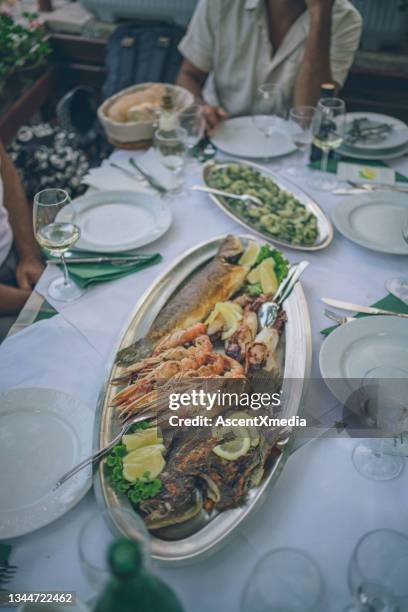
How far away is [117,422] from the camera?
3.68 ft

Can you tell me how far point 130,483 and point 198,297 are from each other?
0.56 metres

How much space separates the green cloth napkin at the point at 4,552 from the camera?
3.08ft

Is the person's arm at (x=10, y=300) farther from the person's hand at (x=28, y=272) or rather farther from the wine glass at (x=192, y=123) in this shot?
the wine glass at (x=192, y=123)

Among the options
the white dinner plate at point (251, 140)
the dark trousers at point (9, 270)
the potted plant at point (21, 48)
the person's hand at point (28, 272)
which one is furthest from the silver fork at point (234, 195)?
the potted plant at point (21, 48)

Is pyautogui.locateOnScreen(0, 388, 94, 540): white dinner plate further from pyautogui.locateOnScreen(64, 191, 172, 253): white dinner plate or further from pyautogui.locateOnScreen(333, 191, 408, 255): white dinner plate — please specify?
pyautogui.locateOnScreen(333, 191, 408, 255): white dinner plate

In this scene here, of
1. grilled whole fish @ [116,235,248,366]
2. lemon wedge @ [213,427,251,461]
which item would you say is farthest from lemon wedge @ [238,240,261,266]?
lemon wedge @ [213,427,251,461]

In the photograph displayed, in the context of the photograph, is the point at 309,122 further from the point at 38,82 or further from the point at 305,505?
the point at 38,82

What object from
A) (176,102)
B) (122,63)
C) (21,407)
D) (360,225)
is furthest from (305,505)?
(122,63)

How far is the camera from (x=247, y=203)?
1826mm

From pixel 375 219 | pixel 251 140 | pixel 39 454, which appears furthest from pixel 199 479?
pixel 251 140

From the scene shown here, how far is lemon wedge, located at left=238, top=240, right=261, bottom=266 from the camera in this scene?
1547mm

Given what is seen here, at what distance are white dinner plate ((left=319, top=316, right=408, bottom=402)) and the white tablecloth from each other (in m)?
0.05

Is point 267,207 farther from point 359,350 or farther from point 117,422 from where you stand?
point 117,422

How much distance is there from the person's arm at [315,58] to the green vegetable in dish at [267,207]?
2.37 ft
